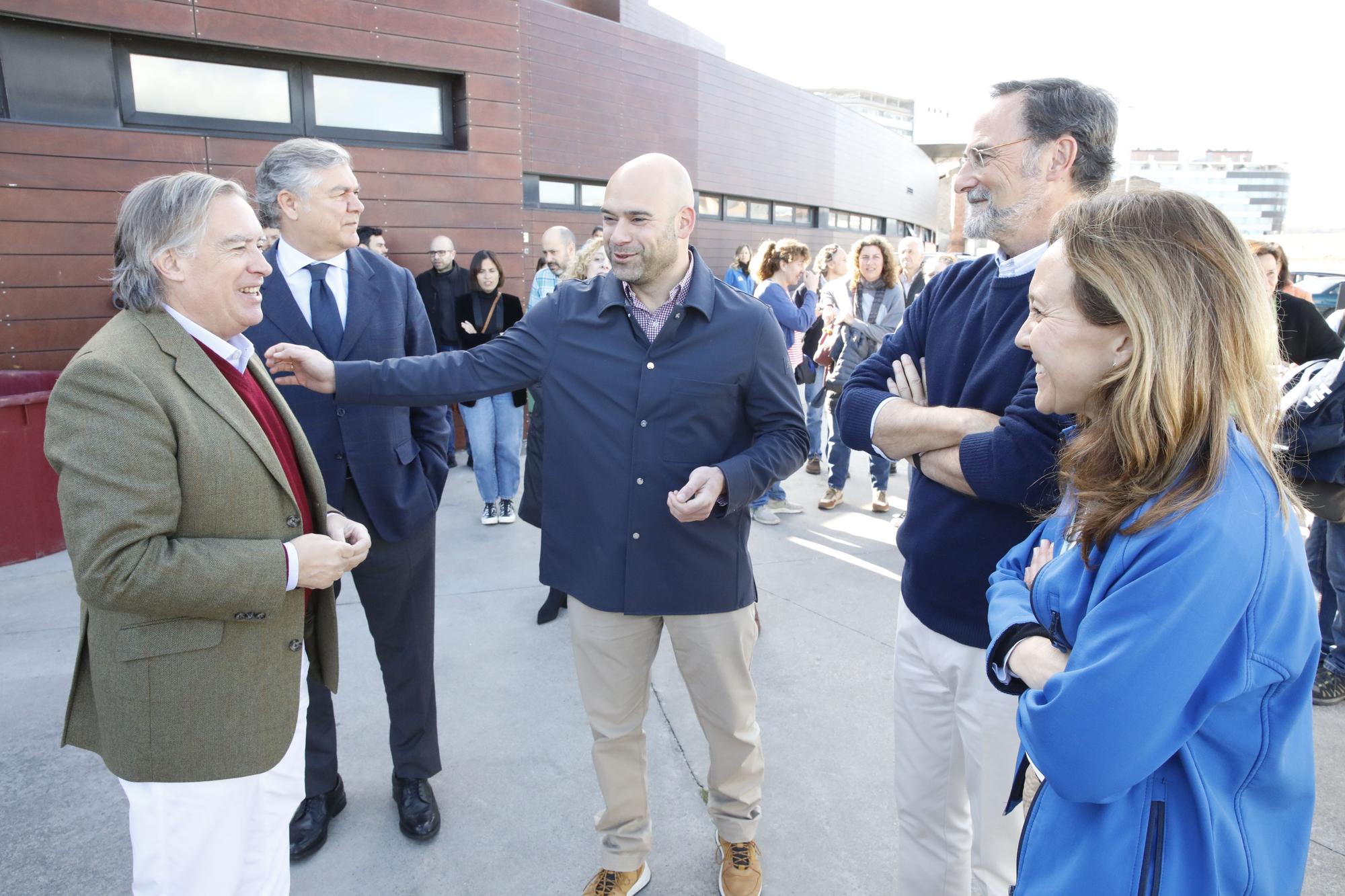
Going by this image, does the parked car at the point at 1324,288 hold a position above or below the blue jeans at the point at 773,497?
above

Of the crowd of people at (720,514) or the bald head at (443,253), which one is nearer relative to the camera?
the crowd of people at (720,514)

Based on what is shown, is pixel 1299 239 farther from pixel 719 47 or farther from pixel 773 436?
pixel 773 436

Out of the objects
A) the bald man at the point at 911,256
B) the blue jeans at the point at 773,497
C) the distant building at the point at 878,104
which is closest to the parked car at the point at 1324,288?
the bald man at the point at 911,256

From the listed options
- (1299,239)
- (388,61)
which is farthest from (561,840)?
(1299,239)

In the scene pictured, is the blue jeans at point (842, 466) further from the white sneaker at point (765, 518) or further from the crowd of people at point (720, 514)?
the crowd of people at point (720, 514)

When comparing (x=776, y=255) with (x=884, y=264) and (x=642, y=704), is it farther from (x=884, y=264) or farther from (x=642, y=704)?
(x=642, y=704)

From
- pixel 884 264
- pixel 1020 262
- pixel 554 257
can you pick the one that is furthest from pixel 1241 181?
pixel 1020 262

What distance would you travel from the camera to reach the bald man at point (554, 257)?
570 centimetres

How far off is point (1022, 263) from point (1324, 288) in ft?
43.5

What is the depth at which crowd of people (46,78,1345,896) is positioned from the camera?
106 centimetres

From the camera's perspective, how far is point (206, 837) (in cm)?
166

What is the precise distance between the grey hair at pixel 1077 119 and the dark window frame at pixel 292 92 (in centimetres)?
626

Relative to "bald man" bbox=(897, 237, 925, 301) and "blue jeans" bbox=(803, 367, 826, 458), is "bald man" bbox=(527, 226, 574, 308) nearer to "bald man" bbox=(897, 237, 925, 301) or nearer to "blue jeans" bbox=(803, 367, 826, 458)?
"blue jeans" bbox=(803, 367, 826, 458)

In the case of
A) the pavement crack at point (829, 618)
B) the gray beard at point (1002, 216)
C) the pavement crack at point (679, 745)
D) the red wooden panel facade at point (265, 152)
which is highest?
the red wooden panel facade at point (265, 152)
